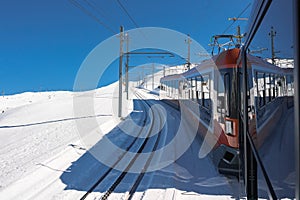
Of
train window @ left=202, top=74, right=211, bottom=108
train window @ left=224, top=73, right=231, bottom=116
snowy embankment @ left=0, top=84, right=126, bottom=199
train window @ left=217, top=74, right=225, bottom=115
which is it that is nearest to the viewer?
snowy embankment @ left=0, top=84, right=126, bottom=199

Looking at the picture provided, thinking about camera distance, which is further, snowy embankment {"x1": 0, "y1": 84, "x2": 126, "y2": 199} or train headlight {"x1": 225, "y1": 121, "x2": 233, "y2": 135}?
train headlight {"x1": 225, "y1": 121, "x2": 233, "y2": 135}

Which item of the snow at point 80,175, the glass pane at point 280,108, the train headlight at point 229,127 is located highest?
the glass pane at point 280,108

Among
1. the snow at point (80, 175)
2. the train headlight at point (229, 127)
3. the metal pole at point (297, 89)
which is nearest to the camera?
the metal pole at point (297, 89)

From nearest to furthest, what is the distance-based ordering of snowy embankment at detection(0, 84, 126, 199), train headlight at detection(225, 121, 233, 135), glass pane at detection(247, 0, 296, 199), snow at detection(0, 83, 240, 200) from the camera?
glass pane at detection(247, 0, 296, 199), snow at detection(0, 83, 240, 200), snowy embankment at detection(0, 84, 126, 199), train headlight at detection(225, 121, 233, 135)

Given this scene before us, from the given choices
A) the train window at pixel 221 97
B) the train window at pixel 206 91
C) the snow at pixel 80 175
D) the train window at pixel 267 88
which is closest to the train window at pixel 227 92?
the train window at pixel 221 97

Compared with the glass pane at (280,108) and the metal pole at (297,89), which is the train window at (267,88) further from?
the metal pole at (297,89)

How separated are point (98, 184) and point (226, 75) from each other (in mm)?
3725

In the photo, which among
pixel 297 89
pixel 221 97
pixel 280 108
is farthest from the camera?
pixel 221 97

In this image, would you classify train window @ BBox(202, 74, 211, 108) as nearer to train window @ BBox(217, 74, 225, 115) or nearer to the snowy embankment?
train window @ BBox(217, 74, 225, 115)

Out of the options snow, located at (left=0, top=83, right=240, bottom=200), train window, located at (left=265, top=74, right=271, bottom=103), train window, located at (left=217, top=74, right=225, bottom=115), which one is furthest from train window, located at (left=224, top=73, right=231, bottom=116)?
train window, located at (left=265, top=74, right=271, bottom=103)

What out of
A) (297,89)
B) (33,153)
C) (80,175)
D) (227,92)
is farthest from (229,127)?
(33,153)

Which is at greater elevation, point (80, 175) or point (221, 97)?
point (221, 97)

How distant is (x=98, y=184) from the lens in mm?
4484

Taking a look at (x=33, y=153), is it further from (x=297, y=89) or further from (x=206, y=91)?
(x=297, y=89)
